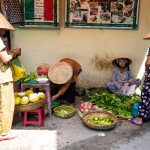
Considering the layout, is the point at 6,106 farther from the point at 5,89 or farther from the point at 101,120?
the point at 101,120

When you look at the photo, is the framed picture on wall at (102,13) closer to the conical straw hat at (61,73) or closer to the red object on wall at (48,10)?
the red object on wall at (48,10)

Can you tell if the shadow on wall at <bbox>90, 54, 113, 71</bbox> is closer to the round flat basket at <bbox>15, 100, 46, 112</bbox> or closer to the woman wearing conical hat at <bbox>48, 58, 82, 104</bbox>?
the woman wearing conical hat at <bbox>48, 58, 82, 104</bbox>

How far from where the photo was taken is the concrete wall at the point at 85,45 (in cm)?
718

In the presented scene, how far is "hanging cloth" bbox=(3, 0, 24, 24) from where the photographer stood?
6292mm

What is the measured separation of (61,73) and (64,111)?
2.47 feet

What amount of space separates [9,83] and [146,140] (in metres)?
2.38

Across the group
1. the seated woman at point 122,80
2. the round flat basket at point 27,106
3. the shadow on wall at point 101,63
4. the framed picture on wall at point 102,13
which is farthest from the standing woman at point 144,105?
the framed picture on wall at point 102,13

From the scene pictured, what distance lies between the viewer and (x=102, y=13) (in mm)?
7016

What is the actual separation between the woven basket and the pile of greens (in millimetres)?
613

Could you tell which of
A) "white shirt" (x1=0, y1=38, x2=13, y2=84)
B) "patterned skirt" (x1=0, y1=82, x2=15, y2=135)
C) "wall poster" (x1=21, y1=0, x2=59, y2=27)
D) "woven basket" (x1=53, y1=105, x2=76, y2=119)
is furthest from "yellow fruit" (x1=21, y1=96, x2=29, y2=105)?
"wall poster" (x1=21, y1=0, x2=59, y2=27)

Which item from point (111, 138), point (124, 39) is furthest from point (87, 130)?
point (124, 39)

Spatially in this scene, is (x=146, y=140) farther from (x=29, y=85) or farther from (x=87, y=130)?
(x=29, y=85)

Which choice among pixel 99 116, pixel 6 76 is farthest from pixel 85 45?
pixel 6 76

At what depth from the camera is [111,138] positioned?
5090mm
